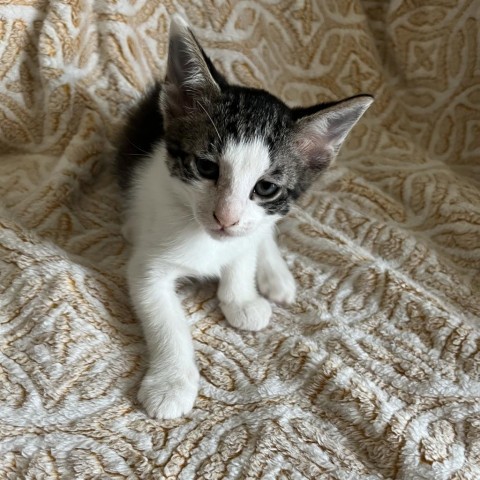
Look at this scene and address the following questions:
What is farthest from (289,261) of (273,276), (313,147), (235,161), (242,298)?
(235,161)

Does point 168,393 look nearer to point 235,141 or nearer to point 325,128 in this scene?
point 235,141

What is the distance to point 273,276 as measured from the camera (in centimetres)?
147

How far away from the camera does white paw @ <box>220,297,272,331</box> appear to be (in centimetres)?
135

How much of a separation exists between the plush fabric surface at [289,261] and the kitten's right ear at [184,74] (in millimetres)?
466

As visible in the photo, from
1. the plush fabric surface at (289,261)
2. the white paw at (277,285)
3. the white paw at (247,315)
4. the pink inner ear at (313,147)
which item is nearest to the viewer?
the plush fabric surface at (289,261)

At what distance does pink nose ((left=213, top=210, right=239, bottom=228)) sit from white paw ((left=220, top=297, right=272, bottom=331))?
310mm

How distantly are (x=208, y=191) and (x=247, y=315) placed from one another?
0.36 metres

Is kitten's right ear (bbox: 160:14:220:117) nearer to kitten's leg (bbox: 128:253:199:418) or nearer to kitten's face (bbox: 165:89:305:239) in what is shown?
kitten's face (bbox: 165:89:305:239)

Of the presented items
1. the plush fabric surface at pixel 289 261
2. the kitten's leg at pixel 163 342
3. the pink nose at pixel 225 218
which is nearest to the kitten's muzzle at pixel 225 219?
the pink nose at pixel 225 218

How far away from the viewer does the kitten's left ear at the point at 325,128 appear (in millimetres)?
1153

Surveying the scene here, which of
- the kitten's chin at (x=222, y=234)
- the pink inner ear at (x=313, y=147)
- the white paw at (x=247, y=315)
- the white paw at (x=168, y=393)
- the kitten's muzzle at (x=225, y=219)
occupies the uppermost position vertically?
the pink inner ear at (x=313, y=147)

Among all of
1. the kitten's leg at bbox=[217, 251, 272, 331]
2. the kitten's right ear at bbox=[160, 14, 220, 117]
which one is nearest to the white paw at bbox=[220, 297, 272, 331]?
the kitten's leg at bbox=[217, 251, 272, 331]

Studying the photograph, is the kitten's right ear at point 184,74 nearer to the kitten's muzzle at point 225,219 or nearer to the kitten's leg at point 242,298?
the kitten's muzzle at point 225,219

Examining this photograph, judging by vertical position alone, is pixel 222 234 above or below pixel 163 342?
above
